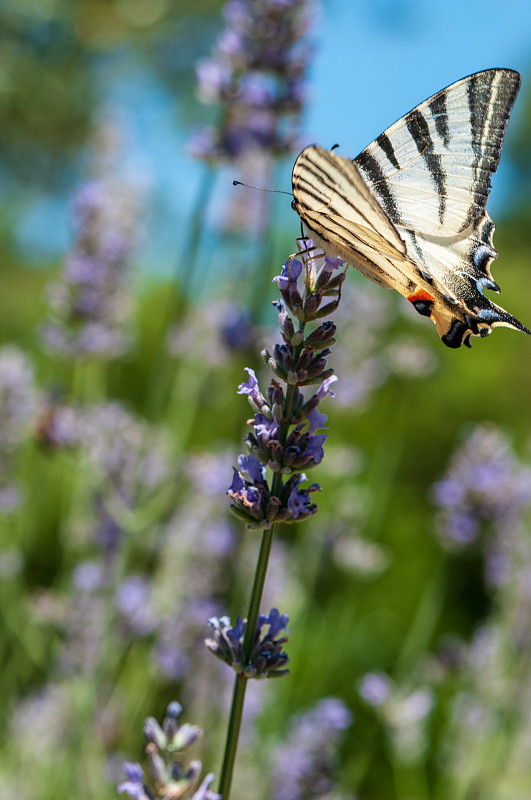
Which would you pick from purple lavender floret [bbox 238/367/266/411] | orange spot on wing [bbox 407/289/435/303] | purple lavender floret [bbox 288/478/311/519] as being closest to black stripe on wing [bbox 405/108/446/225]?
orange spot on wing [bbox 407/289/435/303]

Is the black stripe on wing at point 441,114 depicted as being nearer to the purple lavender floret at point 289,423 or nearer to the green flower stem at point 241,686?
the purple lavender floret at point 289,423

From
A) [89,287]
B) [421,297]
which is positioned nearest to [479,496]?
[421,297]

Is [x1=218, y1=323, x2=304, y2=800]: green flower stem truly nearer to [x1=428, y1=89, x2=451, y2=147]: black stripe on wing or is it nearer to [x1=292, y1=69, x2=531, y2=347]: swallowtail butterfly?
[x1=292, y1=69, x2=531, y2=347]: swallowtail butterfly

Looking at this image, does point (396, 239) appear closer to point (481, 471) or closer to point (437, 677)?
point (481, 471)

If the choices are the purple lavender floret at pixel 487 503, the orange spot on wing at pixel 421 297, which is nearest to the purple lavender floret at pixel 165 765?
the orange spot on wing at pixel 421 297

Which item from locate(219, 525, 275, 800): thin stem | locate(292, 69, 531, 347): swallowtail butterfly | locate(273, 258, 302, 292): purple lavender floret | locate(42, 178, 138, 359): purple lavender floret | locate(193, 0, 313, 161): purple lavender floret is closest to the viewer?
locate(219, 525, 275, 800): thin stem

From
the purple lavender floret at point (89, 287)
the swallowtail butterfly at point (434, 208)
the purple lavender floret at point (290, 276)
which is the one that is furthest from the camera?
the purple lavender floret at point (89, 287)
